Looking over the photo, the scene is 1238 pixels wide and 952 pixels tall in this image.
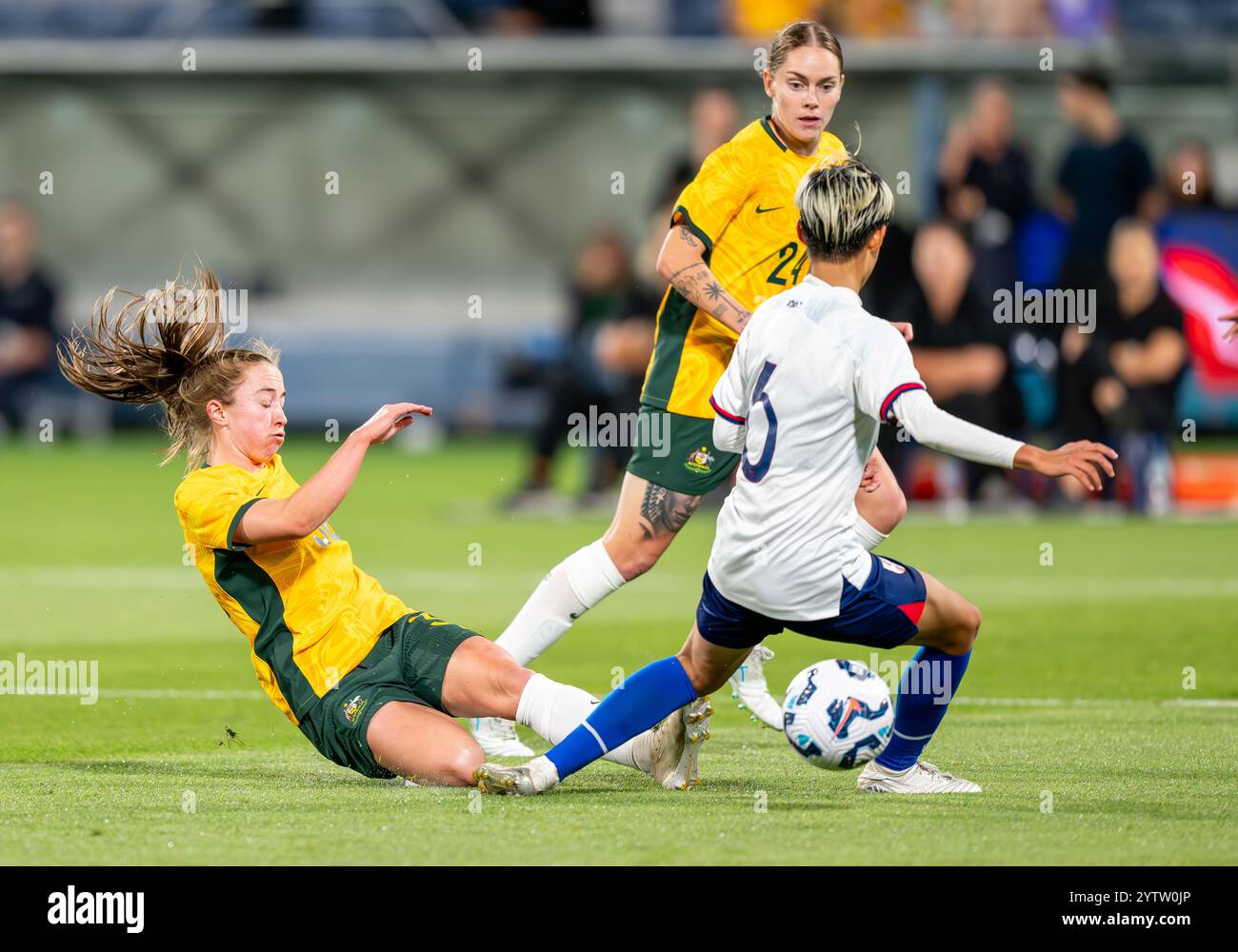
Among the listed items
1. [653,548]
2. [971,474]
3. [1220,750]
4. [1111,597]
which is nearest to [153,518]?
[971,474]

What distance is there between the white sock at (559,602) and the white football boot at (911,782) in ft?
5.01

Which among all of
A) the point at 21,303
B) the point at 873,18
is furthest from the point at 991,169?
the point at 21,303

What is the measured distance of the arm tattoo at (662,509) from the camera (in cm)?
743

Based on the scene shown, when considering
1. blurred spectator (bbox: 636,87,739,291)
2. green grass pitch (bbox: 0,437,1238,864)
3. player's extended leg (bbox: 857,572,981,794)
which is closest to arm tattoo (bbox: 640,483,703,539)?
green grass pitch (bbox: 0,437,1238,864)

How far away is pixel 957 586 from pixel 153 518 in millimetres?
7687

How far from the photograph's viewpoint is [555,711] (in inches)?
250

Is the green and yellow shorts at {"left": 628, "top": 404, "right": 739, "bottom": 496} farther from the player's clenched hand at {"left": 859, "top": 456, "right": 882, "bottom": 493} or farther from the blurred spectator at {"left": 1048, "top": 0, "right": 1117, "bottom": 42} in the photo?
the blurred spectator at {"left": 1048, "top": 0, "right": 1117, "bottom": 42}

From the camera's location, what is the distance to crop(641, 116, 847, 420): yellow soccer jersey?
Answer: 749 cm

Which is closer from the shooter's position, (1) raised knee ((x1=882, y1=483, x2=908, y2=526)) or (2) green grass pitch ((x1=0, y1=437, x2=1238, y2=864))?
(2) green grass pitch ((x1=0, y1=437, x2=1238, y2=864))

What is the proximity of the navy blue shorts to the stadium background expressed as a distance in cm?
72

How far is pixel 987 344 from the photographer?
16.6 m

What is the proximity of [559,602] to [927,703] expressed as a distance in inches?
69.6

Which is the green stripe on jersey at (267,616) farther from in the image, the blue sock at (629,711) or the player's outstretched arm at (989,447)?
the player's outstretched arm at (989,447)

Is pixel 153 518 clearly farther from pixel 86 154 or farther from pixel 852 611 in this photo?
pixel 86 154
